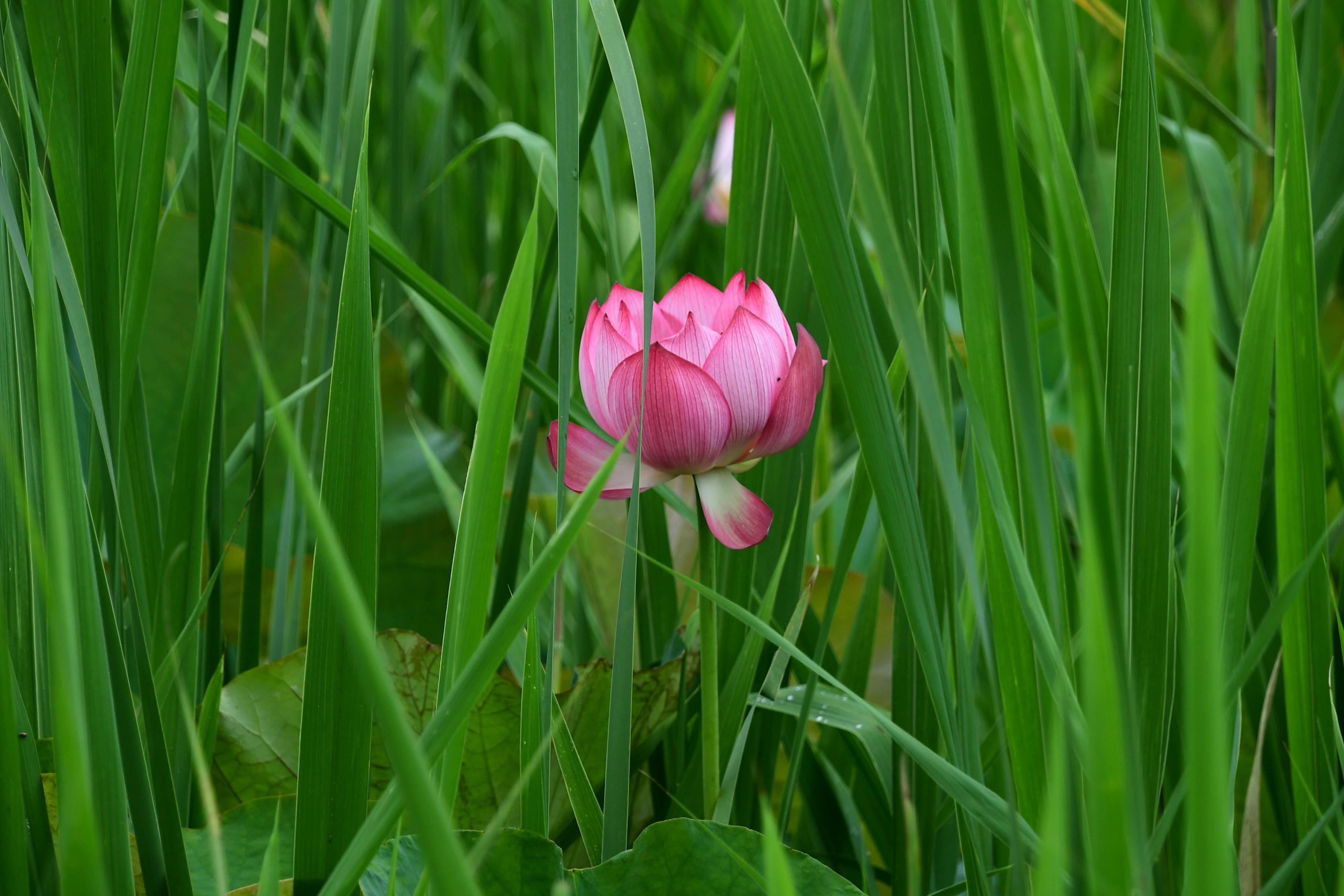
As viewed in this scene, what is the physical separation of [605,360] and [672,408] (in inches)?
1.4

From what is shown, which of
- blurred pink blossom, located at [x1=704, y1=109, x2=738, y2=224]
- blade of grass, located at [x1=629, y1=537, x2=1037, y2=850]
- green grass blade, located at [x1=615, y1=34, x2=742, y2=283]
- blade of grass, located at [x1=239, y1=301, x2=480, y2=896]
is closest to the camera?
blade of grass, located at [x1=239, y1=301, x2=480, y2=896]

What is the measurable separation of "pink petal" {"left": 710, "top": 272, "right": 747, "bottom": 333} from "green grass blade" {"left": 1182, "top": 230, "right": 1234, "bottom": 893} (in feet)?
0.75

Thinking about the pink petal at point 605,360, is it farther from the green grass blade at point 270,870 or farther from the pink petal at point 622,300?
the green grass blade at point 270,870

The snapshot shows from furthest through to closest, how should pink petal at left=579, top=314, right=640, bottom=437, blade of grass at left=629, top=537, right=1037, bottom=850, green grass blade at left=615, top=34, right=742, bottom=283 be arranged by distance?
green grass blade at left=615, top=34, right=742, bottom=283 < pink petal at left=579, top=314, right=640, bottom=437 < blade of grass at left=629, top=537, right=1037, bottom=850

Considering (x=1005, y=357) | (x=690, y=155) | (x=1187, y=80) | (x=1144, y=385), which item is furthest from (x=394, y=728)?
(x=1187, y=80)

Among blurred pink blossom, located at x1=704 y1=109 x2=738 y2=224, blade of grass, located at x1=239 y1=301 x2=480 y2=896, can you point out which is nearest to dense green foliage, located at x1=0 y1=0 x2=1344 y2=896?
blade of grass, located at x1=239 y1=301 x2=480 y2=896

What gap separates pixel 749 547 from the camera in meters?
0.43

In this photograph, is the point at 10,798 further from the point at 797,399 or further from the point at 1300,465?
the point at 1300,465

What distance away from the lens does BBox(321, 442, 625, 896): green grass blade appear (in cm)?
22

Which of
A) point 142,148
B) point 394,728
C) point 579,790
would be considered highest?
point 142,148

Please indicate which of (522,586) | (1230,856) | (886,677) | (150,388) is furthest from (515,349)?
(150,388)

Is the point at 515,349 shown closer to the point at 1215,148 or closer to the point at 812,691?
the point at 812,691

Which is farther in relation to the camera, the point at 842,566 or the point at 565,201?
the point at 842,566

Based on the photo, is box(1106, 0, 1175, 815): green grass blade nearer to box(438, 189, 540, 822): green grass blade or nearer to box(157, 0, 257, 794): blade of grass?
box(438, 189, 540, 822): green grass blade
